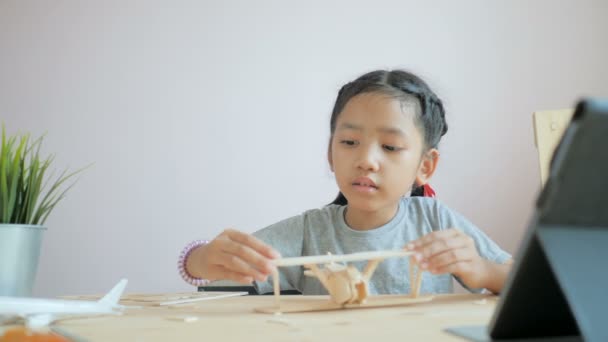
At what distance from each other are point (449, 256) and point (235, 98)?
1.33 m

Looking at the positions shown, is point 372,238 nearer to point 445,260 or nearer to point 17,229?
point 445,260

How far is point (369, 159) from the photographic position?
1051 mm

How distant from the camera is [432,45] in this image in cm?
211

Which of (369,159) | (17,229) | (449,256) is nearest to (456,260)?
(449,256)

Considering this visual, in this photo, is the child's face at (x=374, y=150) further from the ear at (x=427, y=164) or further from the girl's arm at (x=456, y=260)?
the girl's arm at (x=456, y=260)

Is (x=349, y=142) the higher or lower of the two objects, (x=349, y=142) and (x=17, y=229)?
the higher

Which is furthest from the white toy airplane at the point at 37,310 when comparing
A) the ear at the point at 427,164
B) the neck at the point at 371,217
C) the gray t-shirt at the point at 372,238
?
the ear at the point at 427,164

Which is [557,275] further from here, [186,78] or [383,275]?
[186,78]

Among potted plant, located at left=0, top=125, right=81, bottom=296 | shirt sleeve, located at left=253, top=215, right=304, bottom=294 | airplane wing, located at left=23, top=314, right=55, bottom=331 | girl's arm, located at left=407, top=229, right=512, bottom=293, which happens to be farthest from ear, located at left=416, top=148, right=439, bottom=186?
airplane wing, located at left=23, top=314, right=55, bottom=331

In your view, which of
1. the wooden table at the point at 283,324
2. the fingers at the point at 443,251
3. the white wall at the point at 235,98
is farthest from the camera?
the white wall at the point at 235,98

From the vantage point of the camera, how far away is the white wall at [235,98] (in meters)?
1.88

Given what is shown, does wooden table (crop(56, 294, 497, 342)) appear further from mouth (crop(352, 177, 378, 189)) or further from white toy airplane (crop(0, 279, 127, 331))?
mouth (crop(352, 177, 378, 189))

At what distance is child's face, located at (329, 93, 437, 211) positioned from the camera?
1072mm

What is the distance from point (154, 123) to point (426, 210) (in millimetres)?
1014
